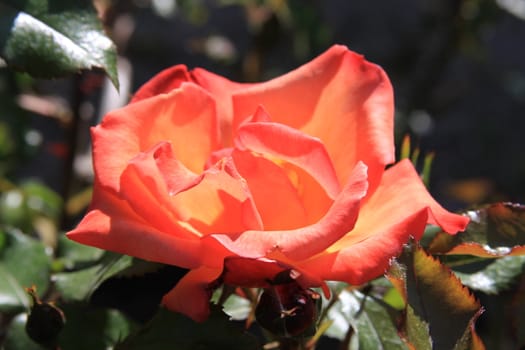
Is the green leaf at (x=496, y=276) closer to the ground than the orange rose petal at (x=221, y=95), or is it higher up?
closer to the ground

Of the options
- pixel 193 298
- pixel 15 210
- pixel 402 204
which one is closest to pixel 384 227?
pixel 402 204

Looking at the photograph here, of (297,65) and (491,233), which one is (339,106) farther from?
(297,65)

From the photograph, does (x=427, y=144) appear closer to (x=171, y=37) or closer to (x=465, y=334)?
(x=171, y=37)

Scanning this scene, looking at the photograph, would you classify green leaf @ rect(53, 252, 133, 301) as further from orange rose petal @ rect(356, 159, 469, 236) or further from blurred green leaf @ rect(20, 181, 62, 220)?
blurred green leaf @ rect(20, 181, 62, 220)

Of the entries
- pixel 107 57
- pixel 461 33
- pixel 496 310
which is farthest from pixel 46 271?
pixel 461 33

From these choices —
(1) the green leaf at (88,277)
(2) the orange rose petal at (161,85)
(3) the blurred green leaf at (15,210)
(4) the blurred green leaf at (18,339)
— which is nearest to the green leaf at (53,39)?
(2) the orange rose petal at (161,85)

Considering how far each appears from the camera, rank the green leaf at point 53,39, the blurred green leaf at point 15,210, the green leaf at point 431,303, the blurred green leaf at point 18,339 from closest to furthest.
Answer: the green leaf at point 431,303, the green leaf at point 53,39, the blurred green leaf at point 18,339, the blurred green leaf at point 15,210

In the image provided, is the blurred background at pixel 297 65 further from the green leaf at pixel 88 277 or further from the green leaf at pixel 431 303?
the green leaf at pixel 431 303
